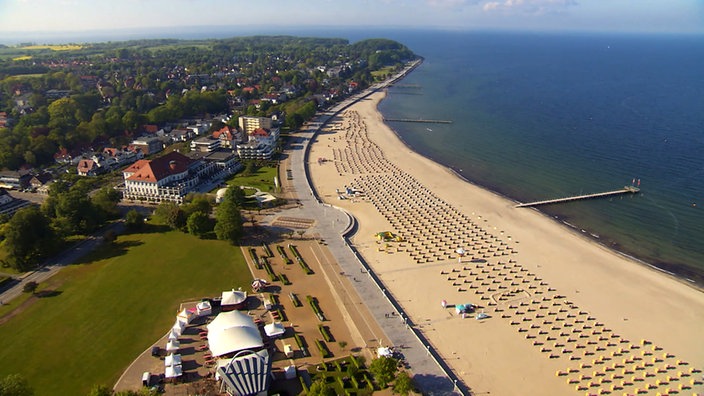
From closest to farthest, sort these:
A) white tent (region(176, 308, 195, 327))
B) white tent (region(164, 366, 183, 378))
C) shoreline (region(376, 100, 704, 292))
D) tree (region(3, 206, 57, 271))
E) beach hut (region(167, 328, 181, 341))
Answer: white tent (region(164, 366, 183, 378)), beach hut (region(167, 328, 181, 341)), white tent (region(176, 308, 195, 327)), tree (region(3, 206, 57, 271)), shoreline (region(376, 100, 704, 292))

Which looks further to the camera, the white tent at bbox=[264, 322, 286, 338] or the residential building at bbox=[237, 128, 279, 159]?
the residential building at bbox=[237, 128, 279, 159]

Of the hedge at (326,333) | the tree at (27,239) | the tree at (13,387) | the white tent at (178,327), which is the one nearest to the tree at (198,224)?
the tree at (27,239)

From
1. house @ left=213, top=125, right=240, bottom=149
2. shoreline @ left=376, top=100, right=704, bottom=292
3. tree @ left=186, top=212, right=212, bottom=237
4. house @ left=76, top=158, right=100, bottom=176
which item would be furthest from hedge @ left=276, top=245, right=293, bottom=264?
house @ left=213, top=125, right=240, bottom=149

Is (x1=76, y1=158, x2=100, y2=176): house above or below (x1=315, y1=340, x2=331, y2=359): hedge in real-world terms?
above

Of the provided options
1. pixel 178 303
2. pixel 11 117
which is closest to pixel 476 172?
pixel 178 303

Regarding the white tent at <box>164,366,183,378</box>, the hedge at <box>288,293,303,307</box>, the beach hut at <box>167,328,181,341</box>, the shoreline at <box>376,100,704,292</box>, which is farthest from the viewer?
the shoreline at <box>376,100,704,292</box>

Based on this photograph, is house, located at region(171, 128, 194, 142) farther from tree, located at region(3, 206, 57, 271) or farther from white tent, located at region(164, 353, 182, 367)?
white tent, located at region(164, 353, 182, 367)

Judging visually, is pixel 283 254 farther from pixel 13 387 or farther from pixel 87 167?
pixel 87 167
